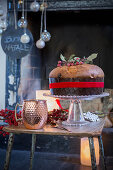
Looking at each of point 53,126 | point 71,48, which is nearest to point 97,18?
point 71,48

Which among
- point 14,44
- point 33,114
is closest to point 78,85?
point 33,114

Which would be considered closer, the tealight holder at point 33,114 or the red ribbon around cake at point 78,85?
the tealight holder at point 33,114

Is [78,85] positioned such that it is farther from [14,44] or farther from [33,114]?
[14,44]

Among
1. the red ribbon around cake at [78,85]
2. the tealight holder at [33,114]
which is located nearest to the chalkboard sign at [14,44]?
the red ribbon around cake at [78,85]

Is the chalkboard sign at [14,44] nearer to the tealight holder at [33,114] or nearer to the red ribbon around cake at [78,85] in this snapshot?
the red ribbon around cake at [78,85]

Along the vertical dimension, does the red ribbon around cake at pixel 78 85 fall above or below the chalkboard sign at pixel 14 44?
below

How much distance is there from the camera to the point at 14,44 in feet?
9.84

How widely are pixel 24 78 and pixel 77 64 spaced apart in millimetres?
1993

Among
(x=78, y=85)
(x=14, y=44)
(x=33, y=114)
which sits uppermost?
(x=14, y=44)

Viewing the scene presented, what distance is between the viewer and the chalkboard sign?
9.77 ft

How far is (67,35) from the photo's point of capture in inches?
125

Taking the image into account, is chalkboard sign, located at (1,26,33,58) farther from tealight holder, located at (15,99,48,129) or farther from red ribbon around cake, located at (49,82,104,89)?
tealight holder, located at (15,99,48,129)

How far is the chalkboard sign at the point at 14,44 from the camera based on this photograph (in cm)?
298

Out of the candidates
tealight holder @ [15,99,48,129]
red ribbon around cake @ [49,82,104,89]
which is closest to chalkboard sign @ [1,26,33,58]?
red ribbon around cake @ [49,82,104,89]
